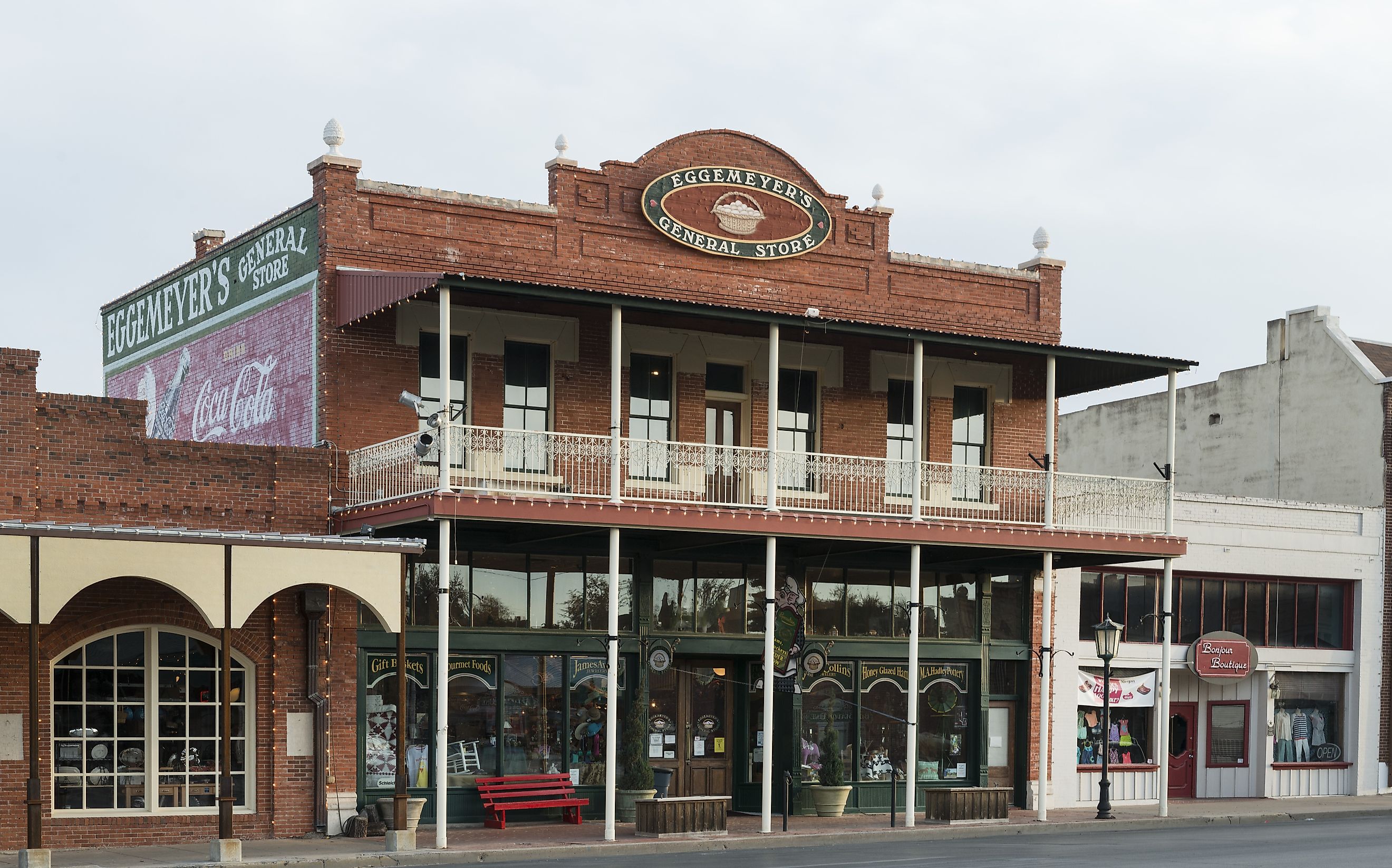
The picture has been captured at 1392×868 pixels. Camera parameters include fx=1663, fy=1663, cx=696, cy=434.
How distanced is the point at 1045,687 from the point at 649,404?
300 inches

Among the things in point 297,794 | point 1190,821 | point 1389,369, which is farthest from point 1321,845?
point 1389,369

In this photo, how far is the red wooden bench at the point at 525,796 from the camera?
2341 cm

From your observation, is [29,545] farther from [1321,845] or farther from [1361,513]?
[1361,513]

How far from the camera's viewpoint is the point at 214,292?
27.6 m

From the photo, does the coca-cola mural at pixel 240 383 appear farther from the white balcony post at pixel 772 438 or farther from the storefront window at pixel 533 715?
the white balcony post at pixel 772 438

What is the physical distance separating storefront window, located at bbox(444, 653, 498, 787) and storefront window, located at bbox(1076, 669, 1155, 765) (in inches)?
445

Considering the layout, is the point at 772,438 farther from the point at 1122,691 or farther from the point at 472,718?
the point at 1122,691

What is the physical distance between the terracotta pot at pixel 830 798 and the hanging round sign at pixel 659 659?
320 cm

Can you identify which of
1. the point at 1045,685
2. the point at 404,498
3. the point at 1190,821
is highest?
the point at 404,498

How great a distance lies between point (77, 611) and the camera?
829 inches

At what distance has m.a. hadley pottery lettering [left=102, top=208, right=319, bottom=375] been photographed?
81.3 feet

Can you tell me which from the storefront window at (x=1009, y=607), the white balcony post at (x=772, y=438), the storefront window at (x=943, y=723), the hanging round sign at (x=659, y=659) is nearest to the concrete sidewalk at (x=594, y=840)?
the storefront window at (x=943, y=723)

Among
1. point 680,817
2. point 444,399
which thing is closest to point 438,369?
point 444,399

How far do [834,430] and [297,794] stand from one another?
10331 mm
